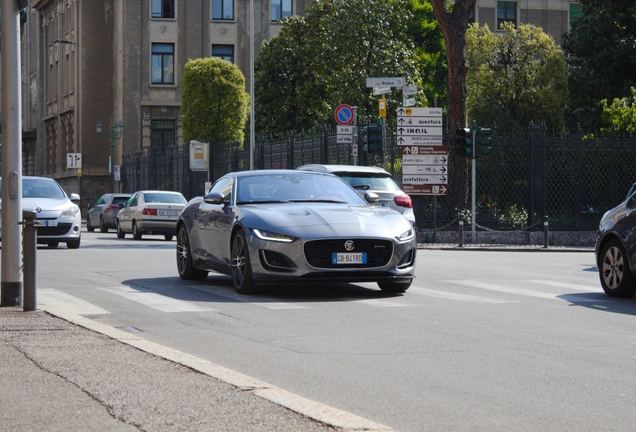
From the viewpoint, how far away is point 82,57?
70625mm

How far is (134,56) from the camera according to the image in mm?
65875

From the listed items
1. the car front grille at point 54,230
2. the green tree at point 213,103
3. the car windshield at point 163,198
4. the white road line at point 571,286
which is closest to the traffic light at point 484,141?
the car windshield at point 163,198

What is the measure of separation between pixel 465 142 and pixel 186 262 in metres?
14.7

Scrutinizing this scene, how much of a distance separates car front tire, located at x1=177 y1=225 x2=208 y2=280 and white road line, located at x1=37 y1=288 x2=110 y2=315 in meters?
2.21

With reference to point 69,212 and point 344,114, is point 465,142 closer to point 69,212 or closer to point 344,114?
point 344,114

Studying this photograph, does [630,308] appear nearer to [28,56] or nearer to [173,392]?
[173,392]

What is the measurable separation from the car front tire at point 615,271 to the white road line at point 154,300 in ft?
16.1

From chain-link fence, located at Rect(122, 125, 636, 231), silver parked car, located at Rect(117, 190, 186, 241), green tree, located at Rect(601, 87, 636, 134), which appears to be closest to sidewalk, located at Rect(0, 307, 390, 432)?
chain-link fence, located at Rect(122, 125, 636, 231)

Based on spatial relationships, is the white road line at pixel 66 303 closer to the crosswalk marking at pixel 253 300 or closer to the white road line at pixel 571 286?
the crosswalk marking at pixel 253 300

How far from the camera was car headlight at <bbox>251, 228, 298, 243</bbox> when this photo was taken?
12.7 meters

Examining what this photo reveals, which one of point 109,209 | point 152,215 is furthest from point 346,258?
point 109,209

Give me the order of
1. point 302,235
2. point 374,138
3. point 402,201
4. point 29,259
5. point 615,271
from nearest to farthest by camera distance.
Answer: point 29,259, point 302,235, point 615,271, point 402,201, point 374,138

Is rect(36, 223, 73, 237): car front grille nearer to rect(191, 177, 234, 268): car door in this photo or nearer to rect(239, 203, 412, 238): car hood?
rect(191, 177, 234, 268): car door

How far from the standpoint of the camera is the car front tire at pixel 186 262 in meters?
15.4
